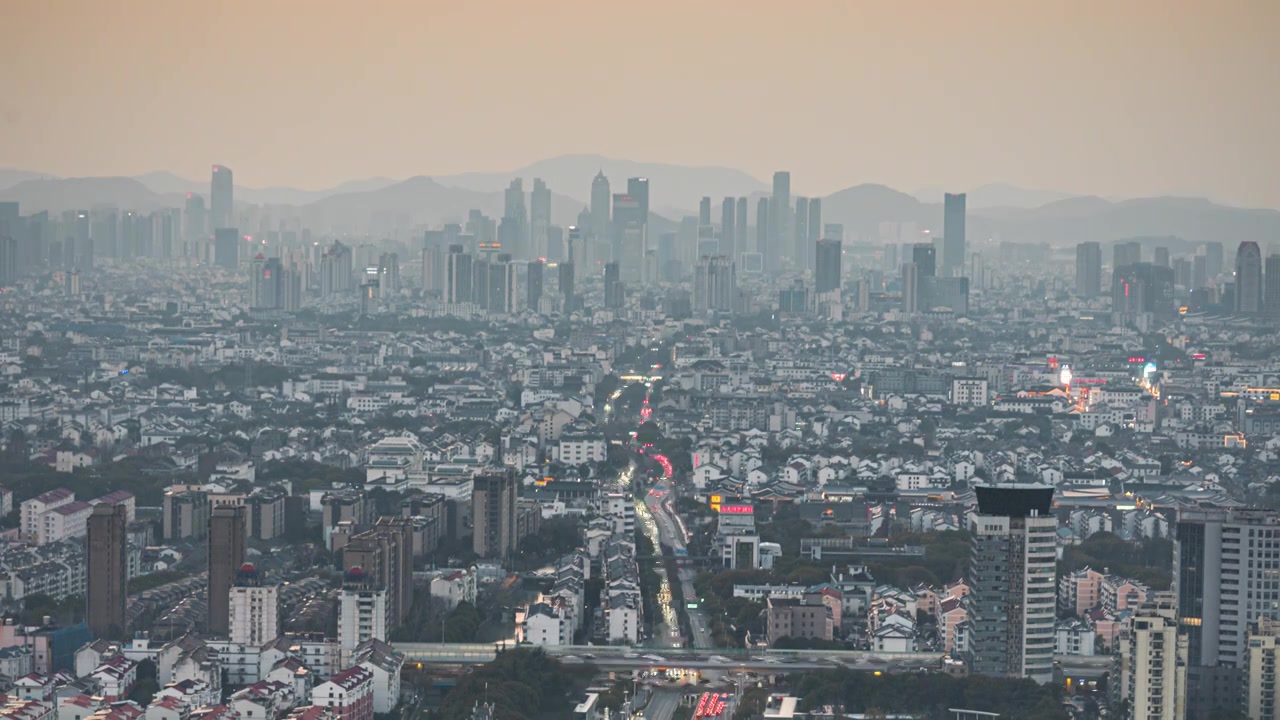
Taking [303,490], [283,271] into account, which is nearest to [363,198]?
[283,271]

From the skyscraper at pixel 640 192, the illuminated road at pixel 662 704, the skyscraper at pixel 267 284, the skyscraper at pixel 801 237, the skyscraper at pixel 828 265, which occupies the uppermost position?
the skyscraper at pixel 640 192

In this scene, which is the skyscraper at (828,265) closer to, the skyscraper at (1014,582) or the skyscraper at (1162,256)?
the skyscraper at (1162,256)

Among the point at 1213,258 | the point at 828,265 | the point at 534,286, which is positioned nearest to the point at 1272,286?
the point at 1213,258

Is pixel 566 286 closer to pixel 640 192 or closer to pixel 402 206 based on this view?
pixel 640 192

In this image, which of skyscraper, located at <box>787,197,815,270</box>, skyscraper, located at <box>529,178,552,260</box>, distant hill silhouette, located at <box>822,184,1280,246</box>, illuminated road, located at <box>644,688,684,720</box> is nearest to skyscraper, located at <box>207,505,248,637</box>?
illuminated road, located at <box>644,688,684,720</box>

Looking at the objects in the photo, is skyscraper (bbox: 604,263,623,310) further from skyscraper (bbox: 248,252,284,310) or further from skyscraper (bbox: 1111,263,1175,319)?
skyscraper (bbox: 1111,263,1175,319)

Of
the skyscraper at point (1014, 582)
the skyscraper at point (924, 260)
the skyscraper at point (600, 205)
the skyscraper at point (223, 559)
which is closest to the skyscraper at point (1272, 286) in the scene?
the skyscraper at point (924, 260)

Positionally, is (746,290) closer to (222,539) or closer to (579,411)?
(579,411)
